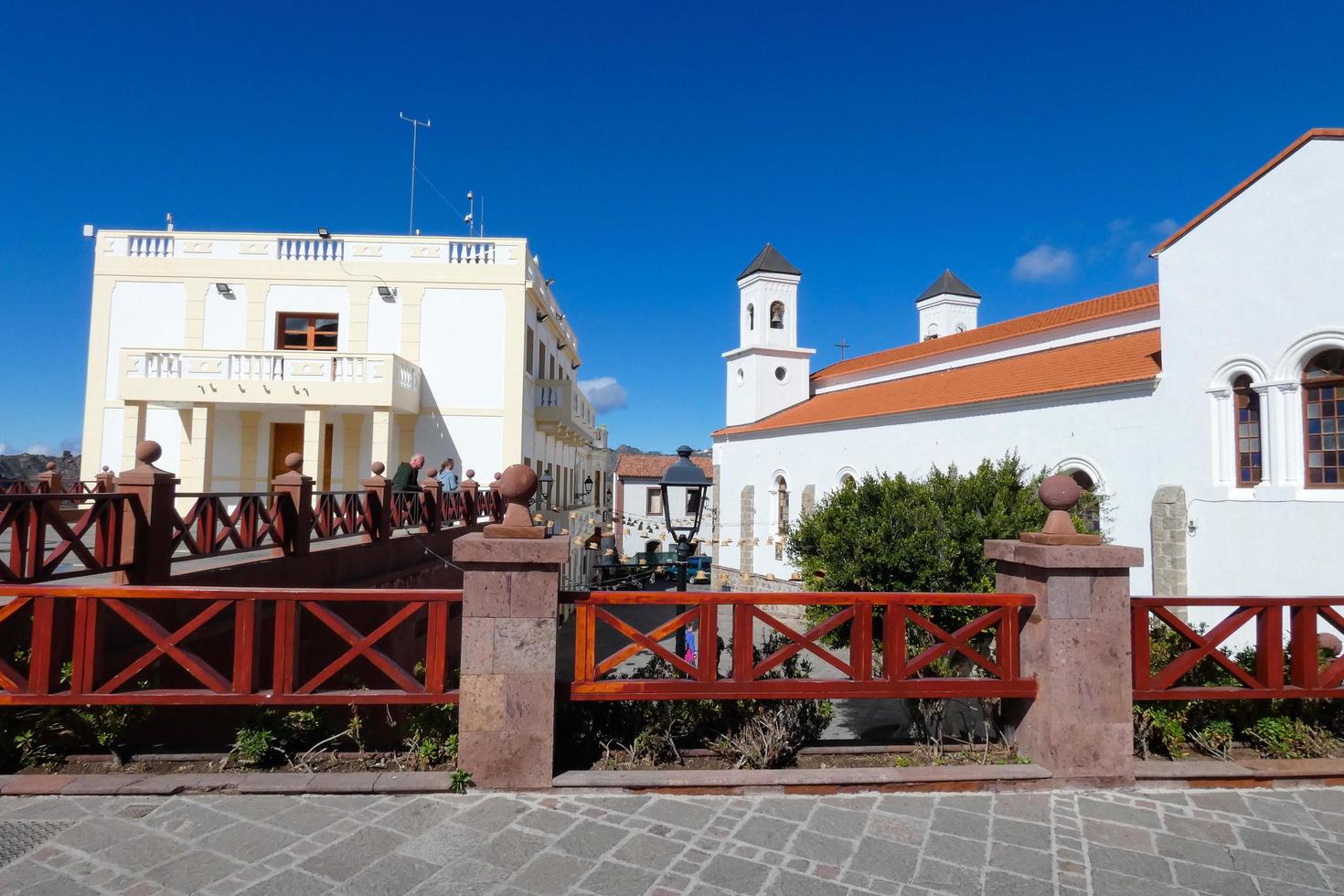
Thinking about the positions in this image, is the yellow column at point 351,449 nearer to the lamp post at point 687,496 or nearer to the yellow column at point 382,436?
the yellow column at point 382,436

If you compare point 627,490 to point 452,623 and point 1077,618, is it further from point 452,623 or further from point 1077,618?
point 1077,618

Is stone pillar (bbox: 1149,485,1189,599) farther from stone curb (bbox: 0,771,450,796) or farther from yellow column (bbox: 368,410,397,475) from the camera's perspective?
yellow column (bbox: 368,410,397,475)

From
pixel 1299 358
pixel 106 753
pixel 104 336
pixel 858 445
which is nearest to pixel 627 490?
pixel 858 445

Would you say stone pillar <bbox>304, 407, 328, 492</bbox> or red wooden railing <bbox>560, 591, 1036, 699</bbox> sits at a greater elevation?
stone pillar <bbox>304, 407, 328, 492</bbox>

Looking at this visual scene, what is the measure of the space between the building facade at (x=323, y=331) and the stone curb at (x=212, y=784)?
1301 centimetres

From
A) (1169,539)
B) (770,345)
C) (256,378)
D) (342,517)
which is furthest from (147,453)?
(770,345)

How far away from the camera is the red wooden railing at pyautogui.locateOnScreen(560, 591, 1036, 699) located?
4.43 m

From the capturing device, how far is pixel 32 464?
26.8 metres

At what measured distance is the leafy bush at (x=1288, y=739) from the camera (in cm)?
482

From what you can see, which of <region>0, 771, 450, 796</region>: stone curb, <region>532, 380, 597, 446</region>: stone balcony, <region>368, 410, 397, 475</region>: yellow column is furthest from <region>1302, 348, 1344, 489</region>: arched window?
<region>368, 410, 397, 475</region>: yellow column

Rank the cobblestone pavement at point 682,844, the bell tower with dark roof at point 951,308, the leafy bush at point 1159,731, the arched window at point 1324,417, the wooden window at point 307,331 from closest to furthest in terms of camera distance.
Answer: the cobblestone pavement at point 682,844
the leafy bush at point 1159,731
the arched window at point 1324,417
the wooden window at point 307,331
the bell tower with dark roof at point 951,308

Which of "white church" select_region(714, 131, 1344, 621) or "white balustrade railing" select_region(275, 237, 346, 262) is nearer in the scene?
"white church" select_region(714, 131, 1344, 621)

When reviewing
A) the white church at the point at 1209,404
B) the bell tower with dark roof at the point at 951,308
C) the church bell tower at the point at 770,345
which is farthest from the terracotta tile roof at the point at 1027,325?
the bell tower with dark roof at the point at 951,308

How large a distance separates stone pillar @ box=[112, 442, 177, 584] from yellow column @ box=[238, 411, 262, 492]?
12413 mm
